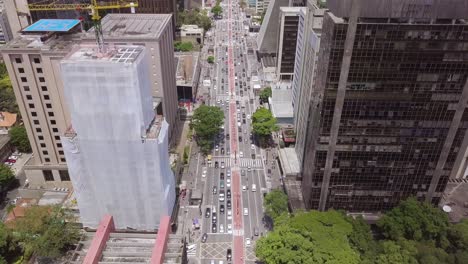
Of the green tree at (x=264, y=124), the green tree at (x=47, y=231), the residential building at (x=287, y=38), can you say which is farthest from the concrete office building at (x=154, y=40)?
the residential building at (x=287, y=38)

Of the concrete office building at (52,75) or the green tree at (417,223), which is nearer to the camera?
the green tree at (417,223)

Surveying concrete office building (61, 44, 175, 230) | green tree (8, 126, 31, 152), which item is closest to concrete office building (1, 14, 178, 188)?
green tree (8, 126, 31, 152)

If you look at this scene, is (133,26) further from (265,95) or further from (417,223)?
(417,223)

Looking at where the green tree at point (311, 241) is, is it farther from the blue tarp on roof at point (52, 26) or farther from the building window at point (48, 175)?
the blue tarp on roof at point (52, 26)

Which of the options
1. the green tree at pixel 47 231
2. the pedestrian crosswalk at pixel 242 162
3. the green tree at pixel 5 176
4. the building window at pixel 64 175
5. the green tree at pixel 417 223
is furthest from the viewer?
the pedestrian crosswalk at pixel 242 162

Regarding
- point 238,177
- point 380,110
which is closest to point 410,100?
point 380,110

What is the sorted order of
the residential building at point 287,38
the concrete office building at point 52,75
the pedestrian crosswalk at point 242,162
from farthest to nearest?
the residential building at point 287,38, the pedestrian crosswalk at point 242,162, the concrete office building at point 52,75

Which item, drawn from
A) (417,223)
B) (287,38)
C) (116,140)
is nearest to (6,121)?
(116,140)

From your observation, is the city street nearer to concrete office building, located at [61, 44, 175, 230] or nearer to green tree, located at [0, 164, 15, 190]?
concrete office building, located at [61, 44, 175, 230]
